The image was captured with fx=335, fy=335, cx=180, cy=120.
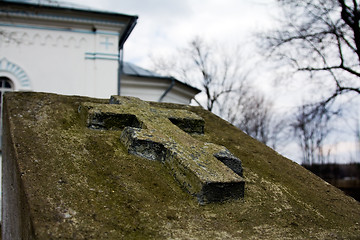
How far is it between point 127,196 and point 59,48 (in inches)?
319

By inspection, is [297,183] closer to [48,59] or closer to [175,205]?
[175,205]

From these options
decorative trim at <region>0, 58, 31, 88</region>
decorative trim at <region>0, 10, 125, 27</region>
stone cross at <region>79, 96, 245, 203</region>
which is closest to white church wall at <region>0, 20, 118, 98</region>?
decorative trim at <region>0, 58, 31, 88</region>

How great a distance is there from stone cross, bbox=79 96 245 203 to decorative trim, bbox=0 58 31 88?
262 inches

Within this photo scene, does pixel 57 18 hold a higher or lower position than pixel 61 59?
higher

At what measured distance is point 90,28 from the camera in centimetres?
918

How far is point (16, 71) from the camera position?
27.7 ft

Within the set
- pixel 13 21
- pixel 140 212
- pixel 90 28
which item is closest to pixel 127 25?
pixel 90 28

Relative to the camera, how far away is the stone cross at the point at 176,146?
5.90 ft

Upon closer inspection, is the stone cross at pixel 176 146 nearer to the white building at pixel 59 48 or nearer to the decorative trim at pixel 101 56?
the white building at pixel 59 48

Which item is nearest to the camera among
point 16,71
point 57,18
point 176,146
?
point 176,146

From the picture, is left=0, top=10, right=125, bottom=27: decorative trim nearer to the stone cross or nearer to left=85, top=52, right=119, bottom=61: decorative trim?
left=85, top=52, right=119, bottom=61: decorative trim

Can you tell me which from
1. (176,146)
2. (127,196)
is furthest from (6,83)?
(127,196)

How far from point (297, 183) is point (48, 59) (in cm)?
794

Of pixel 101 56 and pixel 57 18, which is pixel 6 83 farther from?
pixel 101 56
